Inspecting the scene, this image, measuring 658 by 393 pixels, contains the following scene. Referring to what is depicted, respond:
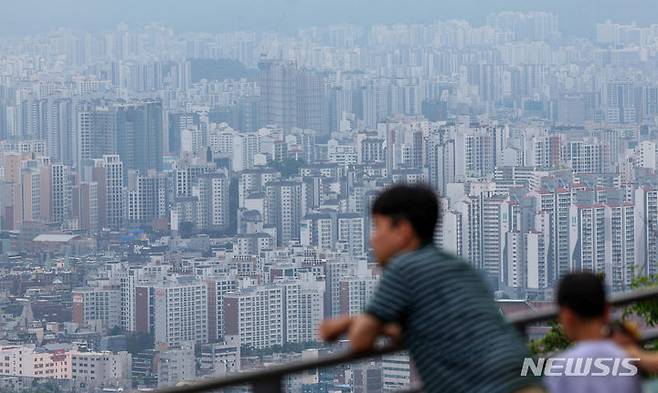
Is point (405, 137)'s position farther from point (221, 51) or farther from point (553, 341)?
point (553, 341)

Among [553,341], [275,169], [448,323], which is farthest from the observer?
[275,169]

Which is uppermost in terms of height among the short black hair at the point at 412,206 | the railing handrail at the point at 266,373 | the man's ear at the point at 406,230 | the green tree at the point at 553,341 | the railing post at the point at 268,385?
the short black hair at the point at 412,206

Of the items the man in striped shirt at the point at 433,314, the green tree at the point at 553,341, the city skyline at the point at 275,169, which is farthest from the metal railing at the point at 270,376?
the city skyline at the point at 275,169

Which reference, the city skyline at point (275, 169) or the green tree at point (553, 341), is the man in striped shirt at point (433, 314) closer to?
the green tree at point (553, 341)

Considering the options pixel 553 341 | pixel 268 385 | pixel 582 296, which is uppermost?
pixel 582 296

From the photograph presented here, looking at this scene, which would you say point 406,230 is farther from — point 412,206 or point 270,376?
point 270,376

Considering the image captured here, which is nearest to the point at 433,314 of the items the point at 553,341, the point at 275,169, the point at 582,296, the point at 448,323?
the point at 448,323

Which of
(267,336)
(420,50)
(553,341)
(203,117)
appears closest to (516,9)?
(420,50)
